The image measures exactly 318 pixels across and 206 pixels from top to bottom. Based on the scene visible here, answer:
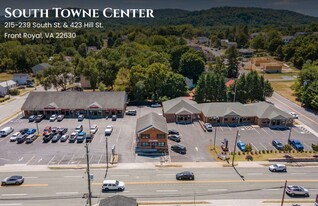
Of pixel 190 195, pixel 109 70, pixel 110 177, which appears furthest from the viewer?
pixel 109 70

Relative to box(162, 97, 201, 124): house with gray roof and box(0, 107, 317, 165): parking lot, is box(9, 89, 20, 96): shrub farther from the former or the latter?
box(162, 97, 201, 124): house with gray roof

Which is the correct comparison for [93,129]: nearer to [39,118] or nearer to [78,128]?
[78,128]

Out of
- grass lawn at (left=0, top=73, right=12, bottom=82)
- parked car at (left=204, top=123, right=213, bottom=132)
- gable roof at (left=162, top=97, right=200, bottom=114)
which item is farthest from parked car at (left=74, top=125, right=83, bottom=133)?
grass lawn at (left=0, top=73, right=12, bottom=82)

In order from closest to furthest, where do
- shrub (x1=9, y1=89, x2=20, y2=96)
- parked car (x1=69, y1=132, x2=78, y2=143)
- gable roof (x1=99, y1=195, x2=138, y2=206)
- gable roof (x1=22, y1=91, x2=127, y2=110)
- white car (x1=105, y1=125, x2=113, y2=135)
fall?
gable roof (x1=99, y1=195, x2=138, y2=206), parked car (x1=69, y1=132, x2=78, y2=143), white car (x1=105, y1=125, x2=113, y2=135), gable roof (x1=22, y1=91, x2=127, y2=110), shrub (x1=9, y1=89, x2=20, y2=96)

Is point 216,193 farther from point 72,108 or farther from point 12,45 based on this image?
point 12,45

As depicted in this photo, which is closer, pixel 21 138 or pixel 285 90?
pixel 21 138

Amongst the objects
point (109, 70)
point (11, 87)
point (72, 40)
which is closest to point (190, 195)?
point (109, 70)

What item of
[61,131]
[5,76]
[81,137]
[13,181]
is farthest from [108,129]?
[5,76]
